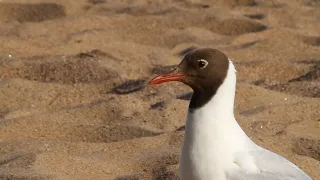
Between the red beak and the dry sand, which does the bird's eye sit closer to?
the red beak

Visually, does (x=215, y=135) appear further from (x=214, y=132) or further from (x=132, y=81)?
(x=132, y=81)

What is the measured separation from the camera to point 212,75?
3.01 metres

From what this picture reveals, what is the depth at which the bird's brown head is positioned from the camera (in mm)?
3002

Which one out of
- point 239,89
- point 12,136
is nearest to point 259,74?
point 239,89

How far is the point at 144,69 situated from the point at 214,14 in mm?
1389

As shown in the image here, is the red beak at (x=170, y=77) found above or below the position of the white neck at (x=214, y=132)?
above

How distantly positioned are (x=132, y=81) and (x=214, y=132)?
224 centimetres

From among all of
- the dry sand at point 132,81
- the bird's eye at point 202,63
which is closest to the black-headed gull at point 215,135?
the bird's eye at point 202,63

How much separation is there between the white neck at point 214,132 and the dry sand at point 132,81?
747mm

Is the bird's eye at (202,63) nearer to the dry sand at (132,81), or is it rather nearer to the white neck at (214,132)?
the white neck at (214,132)

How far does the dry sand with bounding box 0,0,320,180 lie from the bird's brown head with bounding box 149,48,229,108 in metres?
0.81

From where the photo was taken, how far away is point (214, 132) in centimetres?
301

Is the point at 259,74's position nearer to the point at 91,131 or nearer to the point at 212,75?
the point at 91,131

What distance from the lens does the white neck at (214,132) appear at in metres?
2.99
